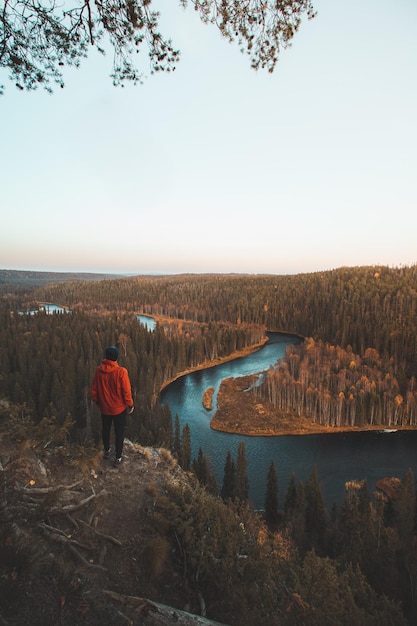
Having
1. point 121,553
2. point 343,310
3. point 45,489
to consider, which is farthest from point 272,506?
point 343,310

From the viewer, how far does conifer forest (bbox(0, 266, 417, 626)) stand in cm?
841

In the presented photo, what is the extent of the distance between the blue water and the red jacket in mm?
35464

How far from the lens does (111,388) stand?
956 cm

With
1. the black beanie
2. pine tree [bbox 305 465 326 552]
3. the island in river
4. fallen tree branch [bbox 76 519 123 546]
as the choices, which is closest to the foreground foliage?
fallen tree branch [bbox 76 519 123 546]

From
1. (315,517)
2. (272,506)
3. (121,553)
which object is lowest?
(272,506)

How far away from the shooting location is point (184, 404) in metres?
71.4

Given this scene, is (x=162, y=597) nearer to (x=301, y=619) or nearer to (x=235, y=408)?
(x=301, y=619)

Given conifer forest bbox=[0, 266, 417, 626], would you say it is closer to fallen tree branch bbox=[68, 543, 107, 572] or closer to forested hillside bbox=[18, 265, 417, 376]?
forested hillside bbox=[18, 265, 417, 376]

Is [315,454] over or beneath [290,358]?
beneath

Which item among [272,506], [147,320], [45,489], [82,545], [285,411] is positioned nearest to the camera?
[82,545]

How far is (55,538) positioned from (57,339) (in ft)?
290

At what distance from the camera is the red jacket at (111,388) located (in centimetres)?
949

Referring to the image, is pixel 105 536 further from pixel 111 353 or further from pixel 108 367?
pixel 111 353

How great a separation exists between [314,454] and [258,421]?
12.2 metres
